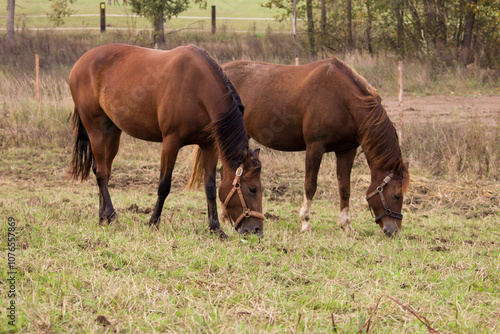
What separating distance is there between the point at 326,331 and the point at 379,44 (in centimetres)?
1861

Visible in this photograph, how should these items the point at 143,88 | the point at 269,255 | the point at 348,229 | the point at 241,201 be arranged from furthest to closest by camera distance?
the point at 348,229 → the point at 143,88 → the point at 241,201 → the point at 269,255

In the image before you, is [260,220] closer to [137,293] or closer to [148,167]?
[137,293]

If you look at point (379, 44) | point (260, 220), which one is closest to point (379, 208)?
point (260, 220)

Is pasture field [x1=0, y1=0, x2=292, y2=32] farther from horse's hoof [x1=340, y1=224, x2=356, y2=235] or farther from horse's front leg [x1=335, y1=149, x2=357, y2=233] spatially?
horse's hoof [x1=340, y1=224, x2=356, y2=235]

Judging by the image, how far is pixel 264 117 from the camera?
6.72 metres

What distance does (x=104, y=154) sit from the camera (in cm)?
626

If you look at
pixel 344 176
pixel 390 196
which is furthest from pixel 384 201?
pixel 344 176

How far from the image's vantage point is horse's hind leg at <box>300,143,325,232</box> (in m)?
6.21

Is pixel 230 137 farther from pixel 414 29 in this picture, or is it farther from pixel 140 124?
pixel 414 29

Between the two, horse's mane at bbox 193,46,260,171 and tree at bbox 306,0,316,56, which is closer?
horse's mane at bbox 193,46,260,171

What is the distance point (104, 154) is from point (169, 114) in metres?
1.25

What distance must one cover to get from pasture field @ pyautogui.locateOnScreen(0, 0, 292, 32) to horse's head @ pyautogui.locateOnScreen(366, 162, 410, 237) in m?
22.6

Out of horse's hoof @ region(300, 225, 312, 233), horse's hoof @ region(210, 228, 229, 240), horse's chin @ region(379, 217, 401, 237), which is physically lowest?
horse's hoof @ region(300, 225, 312, 233)

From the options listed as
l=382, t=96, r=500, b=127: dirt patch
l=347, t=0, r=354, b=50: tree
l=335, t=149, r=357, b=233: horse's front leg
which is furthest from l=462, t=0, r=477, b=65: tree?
l=335, t=149, r=357, b=233: horse's front leg
